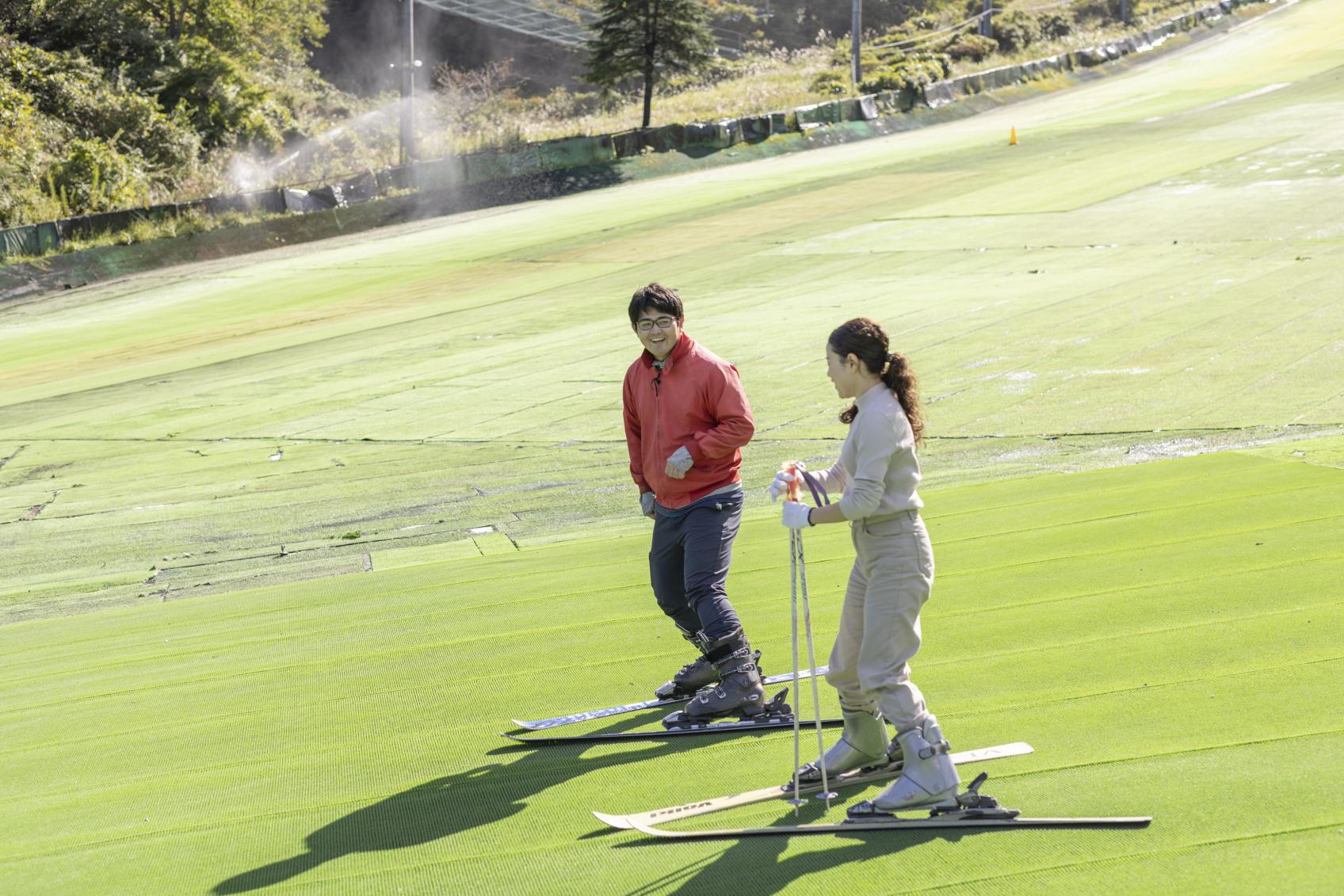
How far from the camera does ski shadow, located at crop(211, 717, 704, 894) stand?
5836 mm

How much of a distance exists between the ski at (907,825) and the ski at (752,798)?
62 mm

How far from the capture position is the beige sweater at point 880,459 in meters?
5.29

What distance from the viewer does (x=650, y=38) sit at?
162 feet

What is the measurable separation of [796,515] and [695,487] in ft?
5.04

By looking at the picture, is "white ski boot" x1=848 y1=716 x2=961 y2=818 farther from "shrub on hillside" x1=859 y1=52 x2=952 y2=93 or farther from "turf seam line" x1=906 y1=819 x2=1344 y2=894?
"shrub on hillside" x1=859 y1=52 x2=952 y2=93

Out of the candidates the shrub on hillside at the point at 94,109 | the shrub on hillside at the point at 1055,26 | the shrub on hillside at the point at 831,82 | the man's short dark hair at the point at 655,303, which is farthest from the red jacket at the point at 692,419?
the shrub on hillside at the point at 1055,26

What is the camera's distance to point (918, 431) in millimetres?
5492

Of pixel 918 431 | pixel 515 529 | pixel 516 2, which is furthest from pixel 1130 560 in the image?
pixel 516 2

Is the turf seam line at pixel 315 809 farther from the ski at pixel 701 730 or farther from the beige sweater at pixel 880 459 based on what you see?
the beige sweater at pixel 880 459

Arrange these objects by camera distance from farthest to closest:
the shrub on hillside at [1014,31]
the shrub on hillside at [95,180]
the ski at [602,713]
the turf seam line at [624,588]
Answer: the shrub on hillside at [1014,31], the shrub on hillside at [95,180], the turf seam line at [624,588], the ski at [602,713]

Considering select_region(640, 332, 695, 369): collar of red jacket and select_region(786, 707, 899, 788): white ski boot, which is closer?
select_region(786, 707, 899, 788): white ski boot

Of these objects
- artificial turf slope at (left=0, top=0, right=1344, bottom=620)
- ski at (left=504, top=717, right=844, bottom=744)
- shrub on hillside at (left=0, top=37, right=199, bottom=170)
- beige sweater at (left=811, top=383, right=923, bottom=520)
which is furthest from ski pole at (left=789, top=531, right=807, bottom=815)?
shrub on hillside at (left=0, top=37, right=199, bottom=170)

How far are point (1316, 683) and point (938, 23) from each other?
A: 72.0 meters

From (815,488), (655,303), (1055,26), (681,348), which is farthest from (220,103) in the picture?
(815,488)
